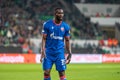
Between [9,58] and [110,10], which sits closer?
[9,58]

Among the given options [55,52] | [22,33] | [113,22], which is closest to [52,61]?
[55,52]

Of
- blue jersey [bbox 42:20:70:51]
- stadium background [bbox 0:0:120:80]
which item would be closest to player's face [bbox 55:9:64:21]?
blue jersey [bbox 42:20:70:51]

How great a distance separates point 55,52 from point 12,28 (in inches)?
1045

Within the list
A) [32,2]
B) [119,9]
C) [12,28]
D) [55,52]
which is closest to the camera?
[55,52]

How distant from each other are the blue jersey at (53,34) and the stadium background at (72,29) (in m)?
20.4

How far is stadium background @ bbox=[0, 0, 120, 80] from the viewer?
3622cm

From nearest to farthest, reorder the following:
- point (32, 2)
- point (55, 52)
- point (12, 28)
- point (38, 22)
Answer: point (55, 52)
point (12, 28)
point (38, 22)
point (32, 2)

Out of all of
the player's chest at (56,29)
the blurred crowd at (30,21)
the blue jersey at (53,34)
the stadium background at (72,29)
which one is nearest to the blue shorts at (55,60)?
the blue jersey at (53,34)

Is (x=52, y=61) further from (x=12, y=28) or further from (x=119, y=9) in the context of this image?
(x=119, y=9)

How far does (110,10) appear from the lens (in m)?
48.2

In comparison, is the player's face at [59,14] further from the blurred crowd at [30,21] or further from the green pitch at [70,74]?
the blurred crowd at [30,21]

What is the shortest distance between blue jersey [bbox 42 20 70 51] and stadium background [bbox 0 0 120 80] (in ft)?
67.0

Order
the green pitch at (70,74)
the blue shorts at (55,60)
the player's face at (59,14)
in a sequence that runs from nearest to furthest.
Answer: the player's face at (59,14) < the blue shorts at (55,60) < the green pitch at (70,74)

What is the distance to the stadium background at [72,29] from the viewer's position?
36219mm
